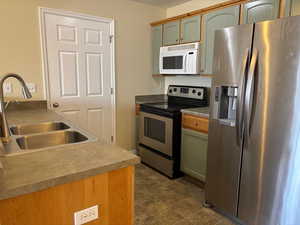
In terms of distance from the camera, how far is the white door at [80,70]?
9.13 ft

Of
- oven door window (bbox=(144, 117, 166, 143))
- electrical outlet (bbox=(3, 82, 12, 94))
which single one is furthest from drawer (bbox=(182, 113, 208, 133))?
electrical outlet (bbox=(3, 82, 12, 94))

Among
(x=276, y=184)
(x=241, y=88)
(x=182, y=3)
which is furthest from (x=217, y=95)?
(x=182, y=3)

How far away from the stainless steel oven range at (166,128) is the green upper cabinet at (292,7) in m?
1.34

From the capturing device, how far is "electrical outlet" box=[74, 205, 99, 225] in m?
1.01

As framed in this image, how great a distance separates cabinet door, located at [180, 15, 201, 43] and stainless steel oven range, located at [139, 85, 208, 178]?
681 millimetres

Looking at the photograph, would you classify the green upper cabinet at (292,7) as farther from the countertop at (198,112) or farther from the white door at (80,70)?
the white door at (80,70)

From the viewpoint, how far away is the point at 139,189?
266 cm

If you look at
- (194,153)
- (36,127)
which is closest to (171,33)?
(194,153)

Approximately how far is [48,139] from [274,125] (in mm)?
1704

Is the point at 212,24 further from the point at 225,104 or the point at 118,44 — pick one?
the point at 118,44

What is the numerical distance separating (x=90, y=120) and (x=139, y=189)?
1.22 metres

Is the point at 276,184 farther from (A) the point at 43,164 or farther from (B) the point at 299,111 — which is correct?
(A) the point at 43,164

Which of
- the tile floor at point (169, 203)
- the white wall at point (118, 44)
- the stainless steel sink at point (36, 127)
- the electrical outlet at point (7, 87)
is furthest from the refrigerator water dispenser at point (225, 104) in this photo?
the electrical outlet at point (7, 87)

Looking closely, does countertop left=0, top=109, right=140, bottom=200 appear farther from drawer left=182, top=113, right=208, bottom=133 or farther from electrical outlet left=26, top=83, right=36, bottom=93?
electrical outlet left=26, top=83, right=36, bottom=93
